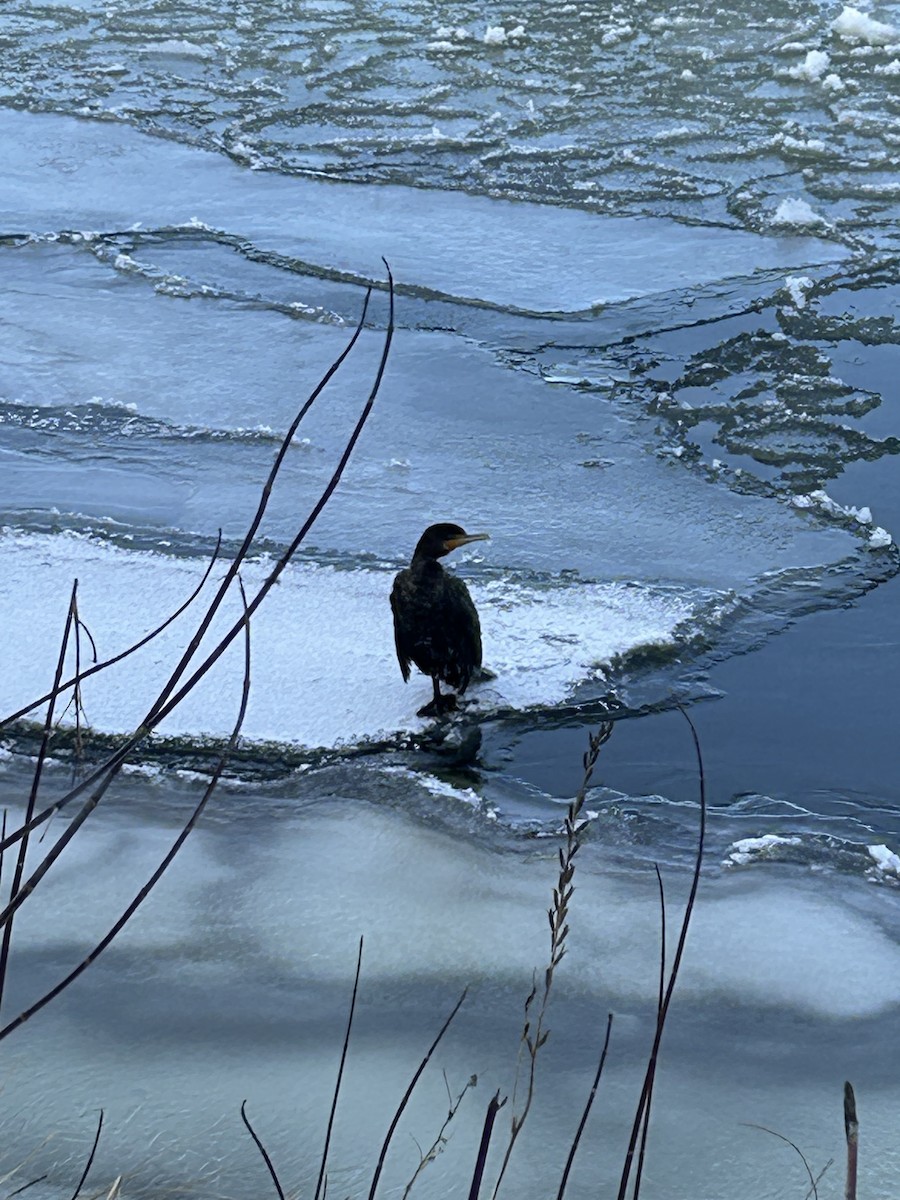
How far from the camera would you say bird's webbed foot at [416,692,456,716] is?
386cm

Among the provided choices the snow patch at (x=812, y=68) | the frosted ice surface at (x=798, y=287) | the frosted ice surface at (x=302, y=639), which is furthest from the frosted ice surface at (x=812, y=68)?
the frosted ice surface at (x=302, y=639)

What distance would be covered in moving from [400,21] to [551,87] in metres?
1.97

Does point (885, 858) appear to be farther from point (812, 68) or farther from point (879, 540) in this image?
point (812, 68)

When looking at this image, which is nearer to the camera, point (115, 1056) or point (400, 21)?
point (115, 1056)

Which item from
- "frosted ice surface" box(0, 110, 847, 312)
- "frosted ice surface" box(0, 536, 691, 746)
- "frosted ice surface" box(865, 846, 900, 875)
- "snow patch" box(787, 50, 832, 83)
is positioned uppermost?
"snow patch" box(787, 50, 832, 83)

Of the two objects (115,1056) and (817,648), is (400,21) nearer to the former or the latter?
(817,648)

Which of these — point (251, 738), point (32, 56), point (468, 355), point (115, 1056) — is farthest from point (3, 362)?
point (32, 56)

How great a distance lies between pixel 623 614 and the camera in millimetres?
4297

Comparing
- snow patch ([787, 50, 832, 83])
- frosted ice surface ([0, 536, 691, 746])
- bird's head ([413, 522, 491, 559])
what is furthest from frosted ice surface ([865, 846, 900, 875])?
snow patch ([787, 50, 832, 83])

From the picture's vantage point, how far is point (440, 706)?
386 cm

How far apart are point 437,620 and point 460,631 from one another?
0.25ft

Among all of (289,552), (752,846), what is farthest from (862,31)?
(289,552)

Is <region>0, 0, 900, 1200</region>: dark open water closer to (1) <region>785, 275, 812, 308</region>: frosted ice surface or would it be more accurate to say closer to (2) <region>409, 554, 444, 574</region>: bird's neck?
(1) <region>785, 275, 812, 308</region>: frosted ice surface

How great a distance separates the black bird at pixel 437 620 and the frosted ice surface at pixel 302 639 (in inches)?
6.0
